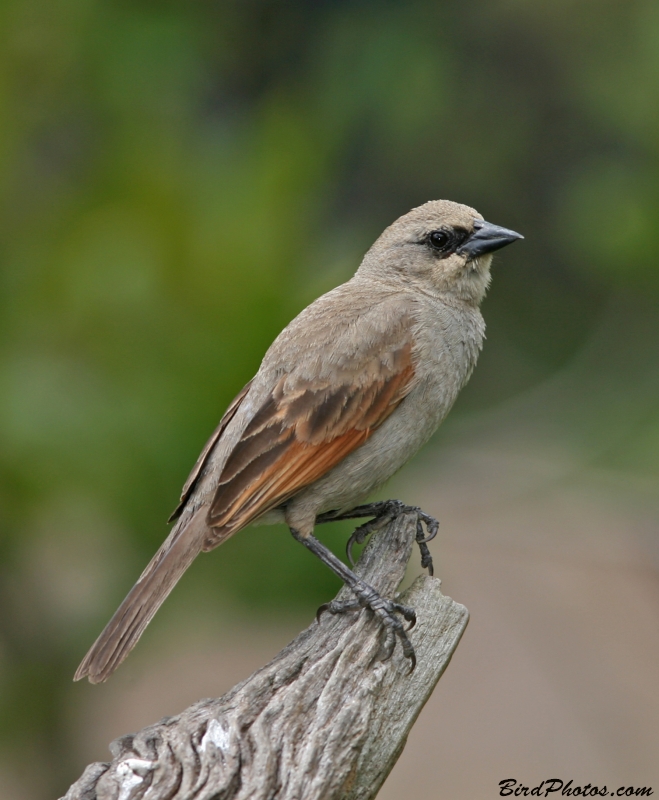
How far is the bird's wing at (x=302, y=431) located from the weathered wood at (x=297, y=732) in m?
0.68

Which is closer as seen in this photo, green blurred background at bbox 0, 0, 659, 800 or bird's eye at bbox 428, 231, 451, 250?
green blurred background at bbox 0, 0, 659, 800

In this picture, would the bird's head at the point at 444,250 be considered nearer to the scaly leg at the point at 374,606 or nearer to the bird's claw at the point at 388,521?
the bird's claw at the point at 388,521

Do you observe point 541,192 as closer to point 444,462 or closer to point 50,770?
point 444,462

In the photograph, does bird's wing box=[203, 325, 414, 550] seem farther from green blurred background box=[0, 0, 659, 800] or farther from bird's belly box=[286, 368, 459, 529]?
green blurred background box=[0, 0, 659, 800]

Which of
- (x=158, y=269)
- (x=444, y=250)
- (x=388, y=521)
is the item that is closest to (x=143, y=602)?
(x=388, y=521)

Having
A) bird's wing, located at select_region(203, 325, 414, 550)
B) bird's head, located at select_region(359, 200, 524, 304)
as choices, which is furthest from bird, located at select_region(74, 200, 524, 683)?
bird's head, located at select_region(359, 200, 524, 304)

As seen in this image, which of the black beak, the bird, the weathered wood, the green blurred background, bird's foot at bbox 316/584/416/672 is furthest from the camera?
the black beak

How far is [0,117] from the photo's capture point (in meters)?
4.75

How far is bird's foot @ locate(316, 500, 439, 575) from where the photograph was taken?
159 inches

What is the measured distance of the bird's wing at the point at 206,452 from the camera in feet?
13.5

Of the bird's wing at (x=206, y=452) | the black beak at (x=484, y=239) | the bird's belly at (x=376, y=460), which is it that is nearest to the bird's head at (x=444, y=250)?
the black beak at (x=484, y=239)

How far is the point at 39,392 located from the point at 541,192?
5.99 metres

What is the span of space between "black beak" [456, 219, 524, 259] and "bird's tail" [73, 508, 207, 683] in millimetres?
1672

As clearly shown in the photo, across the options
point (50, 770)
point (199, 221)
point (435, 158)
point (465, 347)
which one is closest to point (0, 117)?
point (199, 221)
